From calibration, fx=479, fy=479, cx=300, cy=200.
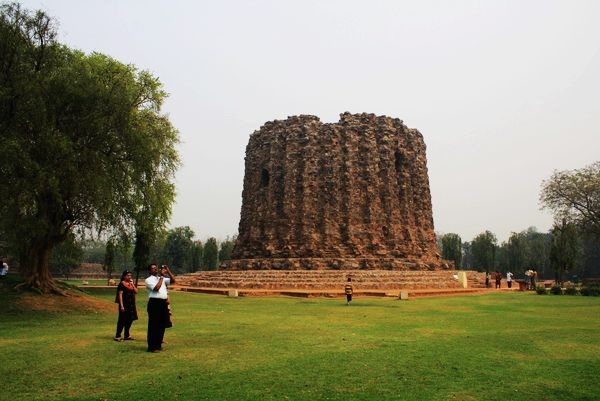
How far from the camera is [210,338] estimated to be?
9.68 m

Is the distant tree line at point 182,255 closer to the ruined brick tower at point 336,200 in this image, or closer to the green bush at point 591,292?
the ruined brick tower at point 336,200

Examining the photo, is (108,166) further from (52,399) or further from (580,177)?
(580,177)

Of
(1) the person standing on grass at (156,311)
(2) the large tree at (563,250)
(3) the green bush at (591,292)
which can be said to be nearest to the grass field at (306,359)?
(1) the person standing on grass at (156,311)

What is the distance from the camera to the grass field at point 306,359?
581 cm

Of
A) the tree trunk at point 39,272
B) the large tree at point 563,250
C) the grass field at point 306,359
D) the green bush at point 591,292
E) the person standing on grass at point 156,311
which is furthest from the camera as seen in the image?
the large tree at point 563,250

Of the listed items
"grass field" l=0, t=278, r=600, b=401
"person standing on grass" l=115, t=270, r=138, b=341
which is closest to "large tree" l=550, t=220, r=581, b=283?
"grass field" l=0, t=278, r=600, b=401

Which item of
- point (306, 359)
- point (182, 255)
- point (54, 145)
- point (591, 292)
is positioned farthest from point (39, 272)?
point (182, 255)

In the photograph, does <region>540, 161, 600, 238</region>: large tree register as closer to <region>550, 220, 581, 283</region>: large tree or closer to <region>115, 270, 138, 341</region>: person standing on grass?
<region>550, 220, 581, 283</region>: large tree

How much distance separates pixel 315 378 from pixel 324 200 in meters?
27.8

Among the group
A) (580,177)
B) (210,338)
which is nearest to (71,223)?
(210,338)

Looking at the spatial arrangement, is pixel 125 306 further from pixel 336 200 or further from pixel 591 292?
pixel 336 200

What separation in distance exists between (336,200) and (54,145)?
22.3 m

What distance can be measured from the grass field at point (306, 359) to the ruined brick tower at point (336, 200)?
759 inches

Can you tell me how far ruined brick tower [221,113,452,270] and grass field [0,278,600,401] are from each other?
1928 centimetres
